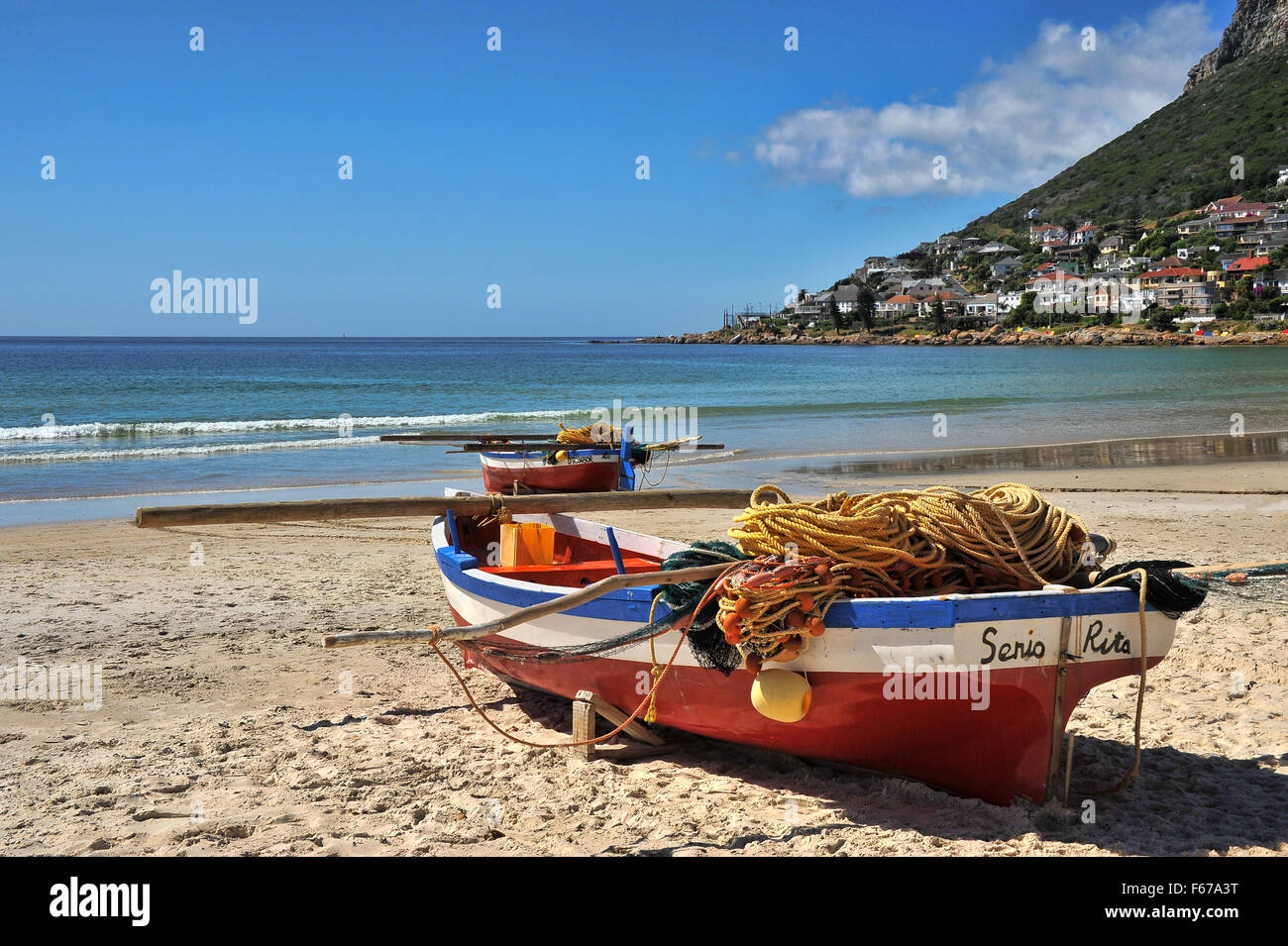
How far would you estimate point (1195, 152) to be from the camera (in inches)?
5404

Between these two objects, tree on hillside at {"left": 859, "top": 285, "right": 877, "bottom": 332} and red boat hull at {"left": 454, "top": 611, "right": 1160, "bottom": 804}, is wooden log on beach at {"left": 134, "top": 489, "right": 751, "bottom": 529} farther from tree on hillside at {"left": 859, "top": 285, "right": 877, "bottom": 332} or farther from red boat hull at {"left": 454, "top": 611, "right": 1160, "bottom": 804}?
tree on hillside at {"left": 859, "top": 285, "right": 877, "bottom": 332}

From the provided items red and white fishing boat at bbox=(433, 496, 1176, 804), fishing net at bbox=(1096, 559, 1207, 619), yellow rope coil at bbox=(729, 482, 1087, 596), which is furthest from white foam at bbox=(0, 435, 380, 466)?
fishing net at bbox=(1096, 559, 1207, 619)

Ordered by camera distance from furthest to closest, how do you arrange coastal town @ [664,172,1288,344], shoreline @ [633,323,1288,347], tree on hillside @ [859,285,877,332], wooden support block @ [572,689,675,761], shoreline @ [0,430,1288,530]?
tree on hillside @ [859,285,877,332] < coastal town @ [664,172,1288,344] < shoreline @ [633,323,1288,347] < shoreline @ [0,430,1288,530] < wooden support block @ [572,689,675,761]

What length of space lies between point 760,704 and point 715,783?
2.33 feet

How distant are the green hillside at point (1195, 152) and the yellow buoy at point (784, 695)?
146590 millimetres

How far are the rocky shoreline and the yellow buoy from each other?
263ft

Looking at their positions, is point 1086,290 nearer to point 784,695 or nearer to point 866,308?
point 866,308

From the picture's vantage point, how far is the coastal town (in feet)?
281

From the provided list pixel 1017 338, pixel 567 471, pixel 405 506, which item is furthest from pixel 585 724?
pixel 1017 338

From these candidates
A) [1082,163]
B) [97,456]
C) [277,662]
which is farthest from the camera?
[1082,163]

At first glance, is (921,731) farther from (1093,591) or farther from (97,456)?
(97,456)

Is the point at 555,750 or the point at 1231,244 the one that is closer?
the point at 555,750

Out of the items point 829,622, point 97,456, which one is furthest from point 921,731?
point 97,456

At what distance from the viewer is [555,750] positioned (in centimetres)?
501
